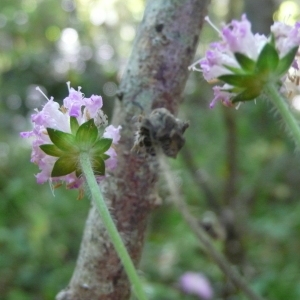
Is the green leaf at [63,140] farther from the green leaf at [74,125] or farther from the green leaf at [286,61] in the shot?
the green leaf at [286,61]

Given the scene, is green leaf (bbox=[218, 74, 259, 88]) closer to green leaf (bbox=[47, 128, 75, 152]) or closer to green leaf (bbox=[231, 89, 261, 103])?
green leaf (bbox=[231, 89, 261, 103])

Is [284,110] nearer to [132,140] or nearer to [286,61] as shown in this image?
[286,61]

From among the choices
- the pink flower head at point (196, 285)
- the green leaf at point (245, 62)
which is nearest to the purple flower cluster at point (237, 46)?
the green leaf at point (245, 62)

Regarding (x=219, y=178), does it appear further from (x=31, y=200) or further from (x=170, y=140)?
(x=170, y=140)

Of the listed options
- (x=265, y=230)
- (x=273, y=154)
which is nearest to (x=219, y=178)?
(x=273, y=154)

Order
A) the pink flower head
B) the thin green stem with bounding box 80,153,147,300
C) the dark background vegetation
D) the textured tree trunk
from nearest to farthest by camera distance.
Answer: the thin green stem with bounding box 80,153,147,300
the textured tree trunk
the pink flower head
the dark background vegetation

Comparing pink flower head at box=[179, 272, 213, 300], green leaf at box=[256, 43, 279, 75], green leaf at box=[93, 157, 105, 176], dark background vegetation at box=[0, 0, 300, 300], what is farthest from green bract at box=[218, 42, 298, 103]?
pink flower head at box=[179, 272, 213, 300]

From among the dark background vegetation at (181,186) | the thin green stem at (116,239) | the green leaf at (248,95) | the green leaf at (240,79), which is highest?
the dark background vegetation at (181,186)
